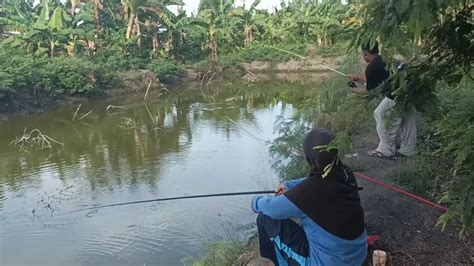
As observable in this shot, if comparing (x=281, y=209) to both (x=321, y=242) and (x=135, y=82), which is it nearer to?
(x=321, y=242)

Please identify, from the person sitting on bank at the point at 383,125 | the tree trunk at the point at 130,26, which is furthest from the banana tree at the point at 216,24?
the person sitting on bank at the point at 383,125

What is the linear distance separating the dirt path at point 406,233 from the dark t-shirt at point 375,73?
2.77 ft

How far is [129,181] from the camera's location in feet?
27.1

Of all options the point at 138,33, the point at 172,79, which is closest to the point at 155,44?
the point at 138,33

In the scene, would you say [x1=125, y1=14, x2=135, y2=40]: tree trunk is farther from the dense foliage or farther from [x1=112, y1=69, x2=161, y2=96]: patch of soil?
[x1=112, y1=69, x2=161, y2=96]: patch of soil

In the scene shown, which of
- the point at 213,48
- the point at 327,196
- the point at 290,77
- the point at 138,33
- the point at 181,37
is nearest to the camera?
the point at 327,196

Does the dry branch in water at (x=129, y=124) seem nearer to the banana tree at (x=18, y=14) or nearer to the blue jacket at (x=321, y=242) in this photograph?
the banana tree at (x=18, y=14)

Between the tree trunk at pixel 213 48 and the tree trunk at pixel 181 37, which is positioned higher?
the tree trunk at pixel 181 37

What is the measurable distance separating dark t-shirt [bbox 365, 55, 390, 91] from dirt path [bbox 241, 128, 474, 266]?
843mm

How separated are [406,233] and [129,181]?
554 cm

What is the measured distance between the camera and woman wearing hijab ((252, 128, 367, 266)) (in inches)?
98.0

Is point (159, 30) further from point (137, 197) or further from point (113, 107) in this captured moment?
point (137, 197)

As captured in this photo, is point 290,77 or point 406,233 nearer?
point 406,233

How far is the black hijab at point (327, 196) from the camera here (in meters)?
2.49
